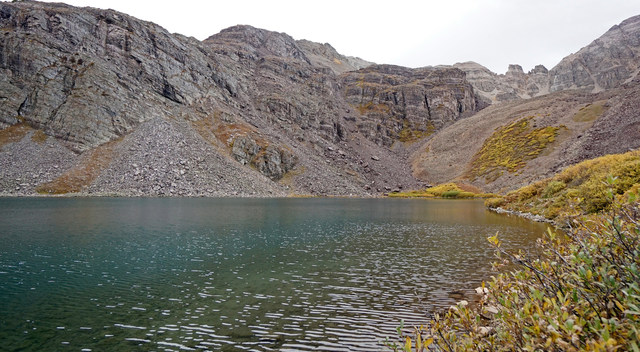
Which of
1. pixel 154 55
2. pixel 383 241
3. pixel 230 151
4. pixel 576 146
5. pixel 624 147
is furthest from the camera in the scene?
pixel 154 55

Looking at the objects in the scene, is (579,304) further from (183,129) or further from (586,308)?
(183,129)

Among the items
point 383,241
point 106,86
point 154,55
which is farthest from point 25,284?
point 154,55

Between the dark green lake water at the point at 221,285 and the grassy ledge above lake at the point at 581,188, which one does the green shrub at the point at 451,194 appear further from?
the dark green lake water at the point at 221,285

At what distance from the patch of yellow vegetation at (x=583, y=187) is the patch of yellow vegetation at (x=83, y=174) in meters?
116

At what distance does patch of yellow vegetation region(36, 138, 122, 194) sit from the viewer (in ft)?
319

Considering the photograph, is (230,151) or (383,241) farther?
(230,151)

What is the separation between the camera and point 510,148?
507 feet

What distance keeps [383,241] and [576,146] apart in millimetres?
127827

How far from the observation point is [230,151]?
443 feet

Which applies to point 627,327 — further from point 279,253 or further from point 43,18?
point 43,18

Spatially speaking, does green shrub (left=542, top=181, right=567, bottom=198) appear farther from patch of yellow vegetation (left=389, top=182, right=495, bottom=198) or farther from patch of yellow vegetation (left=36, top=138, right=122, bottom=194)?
patch of yellow vegetation (left=36, top=138, right=122, bottom=194)

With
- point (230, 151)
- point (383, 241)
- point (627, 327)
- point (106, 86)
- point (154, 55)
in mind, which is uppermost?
point (154, 55)

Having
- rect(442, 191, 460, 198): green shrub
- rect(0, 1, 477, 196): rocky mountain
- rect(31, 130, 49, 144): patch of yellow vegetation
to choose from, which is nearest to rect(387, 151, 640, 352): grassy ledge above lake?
rect(0, 1, 477, 196): rocky mountain

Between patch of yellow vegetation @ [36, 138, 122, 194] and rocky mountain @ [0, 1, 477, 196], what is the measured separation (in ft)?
1.06
